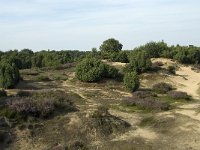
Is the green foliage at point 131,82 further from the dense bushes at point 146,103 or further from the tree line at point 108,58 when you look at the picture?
the dense bushes at point 146,103

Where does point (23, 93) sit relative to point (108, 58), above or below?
below

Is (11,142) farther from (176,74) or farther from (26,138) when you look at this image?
(176,74)

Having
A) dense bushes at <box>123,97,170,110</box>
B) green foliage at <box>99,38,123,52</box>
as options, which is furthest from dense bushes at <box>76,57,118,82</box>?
green foliage at <box>99,38,123,52</box>

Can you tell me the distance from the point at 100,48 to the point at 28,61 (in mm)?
13485

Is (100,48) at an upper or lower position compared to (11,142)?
upper

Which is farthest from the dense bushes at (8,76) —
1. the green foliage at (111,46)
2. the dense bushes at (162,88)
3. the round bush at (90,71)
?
the green foliage at (111,46)

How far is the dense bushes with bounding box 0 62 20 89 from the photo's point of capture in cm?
3559

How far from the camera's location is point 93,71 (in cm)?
4122

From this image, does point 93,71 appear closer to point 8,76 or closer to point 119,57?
point 8,76

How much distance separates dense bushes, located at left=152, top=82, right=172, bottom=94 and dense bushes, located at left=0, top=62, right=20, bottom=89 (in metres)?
13.5

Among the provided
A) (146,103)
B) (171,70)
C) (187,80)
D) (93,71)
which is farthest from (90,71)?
(171,70)

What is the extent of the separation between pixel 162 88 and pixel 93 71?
23.5 ft

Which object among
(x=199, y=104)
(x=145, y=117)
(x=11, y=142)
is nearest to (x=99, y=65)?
(x=199, y=104)

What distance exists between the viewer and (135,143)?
849 inches
